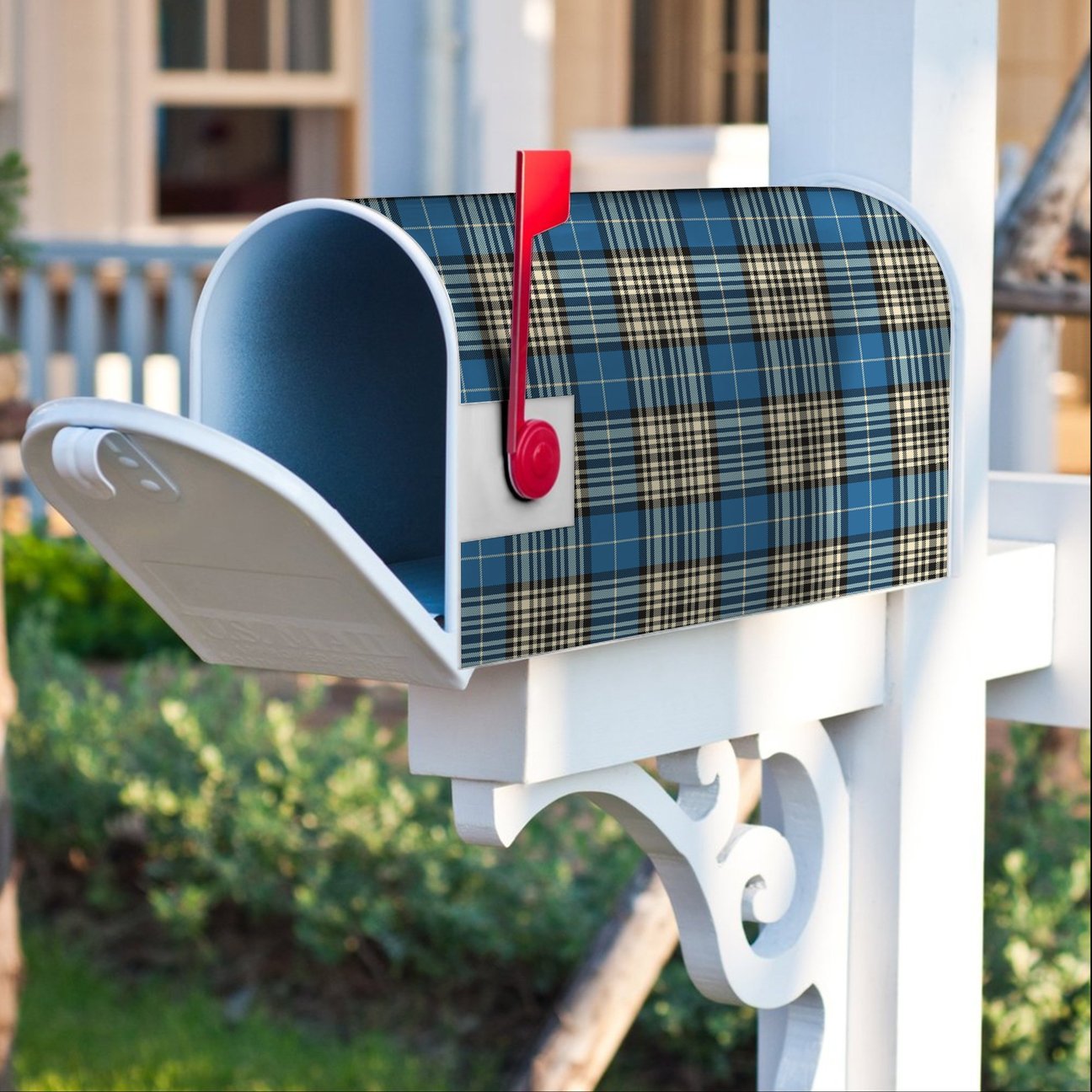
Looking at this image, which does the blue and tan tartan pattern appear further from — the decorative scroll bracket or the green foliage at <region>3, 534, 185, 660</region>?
the green foliage at <region>3, 534, 185, 660</region>

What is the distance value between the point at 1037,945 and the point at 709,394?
1848 millimetres

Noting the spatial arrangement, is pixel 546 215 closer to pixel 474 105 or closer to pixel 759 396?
pixel 759 396

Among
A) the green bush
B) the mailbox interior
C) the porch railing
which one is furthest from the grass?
the porch railing

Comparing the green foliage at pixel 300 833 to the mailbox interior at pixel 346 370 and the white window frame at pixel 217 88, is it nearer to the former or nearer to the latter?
the mailbox interior at pixel 346 370

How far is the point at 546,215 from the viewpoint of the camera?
110 centimetres

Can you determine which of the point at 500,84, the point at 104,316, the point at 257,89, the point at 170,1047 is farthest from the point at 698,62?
the point at 170,1047

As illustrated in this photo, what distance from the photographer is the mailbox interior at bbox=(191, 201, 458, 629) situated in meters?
1.13

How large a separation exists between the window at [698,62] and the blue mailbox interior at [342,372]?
25.8 ft

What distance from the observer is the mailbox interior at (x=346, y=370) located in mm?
1135

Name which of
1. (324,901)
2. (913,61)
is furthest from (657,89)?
(913,61)

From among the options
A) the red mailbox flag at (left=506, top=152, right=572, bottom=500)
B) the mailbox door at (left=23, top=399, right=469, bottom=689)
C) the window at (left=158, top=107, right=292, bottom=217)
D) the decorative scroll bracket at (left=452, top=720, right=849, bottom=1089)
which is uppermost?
the window at (left=158, top=107, right=292, bottom=217)

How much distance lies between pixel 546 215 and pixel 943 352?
1.40 feet

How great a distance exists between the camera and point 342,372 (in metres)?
1.27

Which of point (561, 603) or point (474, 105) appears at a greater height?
point (474, 105)
